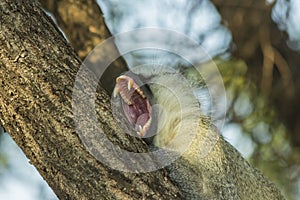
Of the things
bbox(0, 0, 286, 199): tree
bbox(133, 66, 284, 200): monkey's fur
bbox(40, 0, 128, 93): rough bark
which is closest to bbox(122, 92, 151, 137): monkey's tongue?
bbox(133, 66, 284, 200): monkey's fur

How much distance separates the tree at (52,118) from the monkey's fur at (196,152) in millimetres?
461

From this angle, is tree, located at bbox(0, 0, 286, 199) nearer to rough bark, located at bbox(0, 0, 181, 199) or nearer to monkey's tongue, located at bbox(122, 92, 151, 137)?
rough bark, located at bbox(0, 0, 181, 199)

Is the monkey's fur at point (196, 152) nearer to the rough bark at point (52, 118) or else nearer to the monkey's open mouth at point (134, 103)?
the monkey's open mouth at point (134, 103)

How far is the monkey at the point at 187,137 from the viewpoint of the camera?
2.41m

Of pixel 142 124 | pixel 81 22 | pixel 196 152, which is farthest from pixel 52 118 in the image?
pixel 81 22

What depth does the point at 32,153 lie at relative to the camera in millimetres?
1906

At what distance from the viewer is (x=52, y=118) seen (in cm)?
191

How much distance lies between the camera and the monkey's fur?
2.42 metres

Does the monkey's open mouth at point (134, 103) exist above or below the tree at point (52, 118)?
below

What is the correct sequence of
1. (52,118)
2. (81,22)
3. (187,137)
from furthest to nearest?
(81,22) < (187,137) < (52,118)

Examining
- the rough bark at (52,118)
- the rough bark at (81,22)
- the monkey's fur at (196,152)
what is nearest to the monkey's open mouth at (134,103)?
the monkey's fur at (196,152)

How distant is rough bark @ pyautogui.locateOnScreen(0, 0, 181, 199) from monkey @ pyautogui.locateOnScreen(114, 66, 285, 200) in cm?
35

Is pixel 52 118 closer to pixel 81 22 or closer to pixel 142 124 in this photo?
pixel 142 124

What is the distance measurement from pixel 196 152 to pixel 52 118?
0.77m
